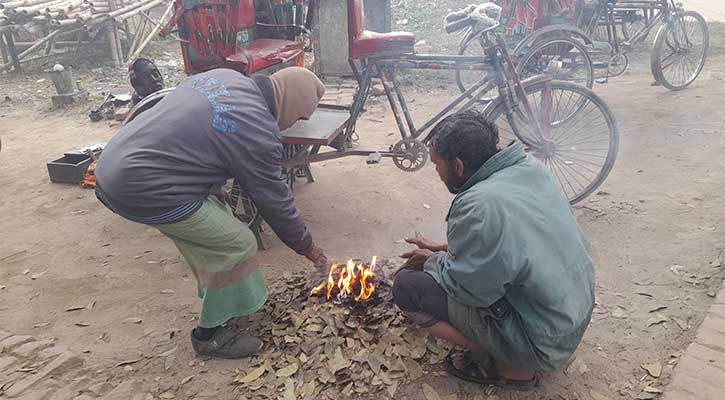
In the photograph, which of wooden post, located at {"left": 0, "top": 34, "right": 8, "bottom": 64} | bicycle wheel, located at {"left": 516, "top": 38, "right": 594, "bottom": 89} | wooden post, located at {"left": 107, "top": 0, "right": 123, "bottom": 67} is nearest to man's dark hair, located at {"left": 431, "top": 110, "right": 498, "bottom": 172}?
bicycle wheel, located at {"left": 516, "top": 38, "right": 594, "bottom": 89}

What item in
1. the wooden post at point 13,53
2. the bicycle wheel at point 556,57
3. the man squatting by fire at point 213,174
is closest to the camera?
the man squatting by fire at point 213,174

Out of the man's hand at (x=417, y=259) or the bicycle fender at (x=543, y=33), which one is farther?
the bicycle fender at (x=543, y=33)

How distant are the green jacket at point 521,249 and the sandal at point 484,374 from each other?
1.22 ft

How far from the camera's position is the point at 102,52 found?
11.0 m

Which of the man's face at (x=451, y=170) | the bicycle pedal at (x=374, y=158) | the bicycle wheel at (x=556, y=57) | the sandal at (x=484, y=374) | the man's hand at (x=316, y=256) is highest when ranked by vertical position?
the man's face at (x=451, y=170)

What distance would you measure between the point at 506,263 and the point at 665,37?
22.1ft

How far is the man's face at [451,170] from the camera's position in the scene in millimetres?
2361

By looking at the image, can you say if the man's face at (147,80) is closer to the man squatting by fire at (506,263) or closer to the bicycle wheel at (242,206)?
the bicycle wheel at (242,206)

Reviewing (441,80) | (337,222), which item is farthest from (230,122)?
(441,80)

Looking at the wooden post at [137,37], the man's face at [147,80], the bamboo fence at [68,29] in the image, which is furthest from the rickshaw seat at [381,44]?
the wooden post at [137,37]

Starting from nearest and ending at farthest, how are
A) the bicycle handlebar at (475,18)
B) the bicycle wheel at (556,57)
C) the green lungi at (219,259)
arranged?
the green lungi at (219,259), the bicycle handlebar at (475,18), the bicycle wheel at (556,57)

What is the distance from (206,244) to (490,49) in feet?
8.65

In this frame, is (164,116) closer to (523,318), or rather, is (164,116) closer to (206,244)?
(206,244)

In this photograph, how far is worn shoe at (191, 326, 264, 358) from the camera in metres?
2.89
